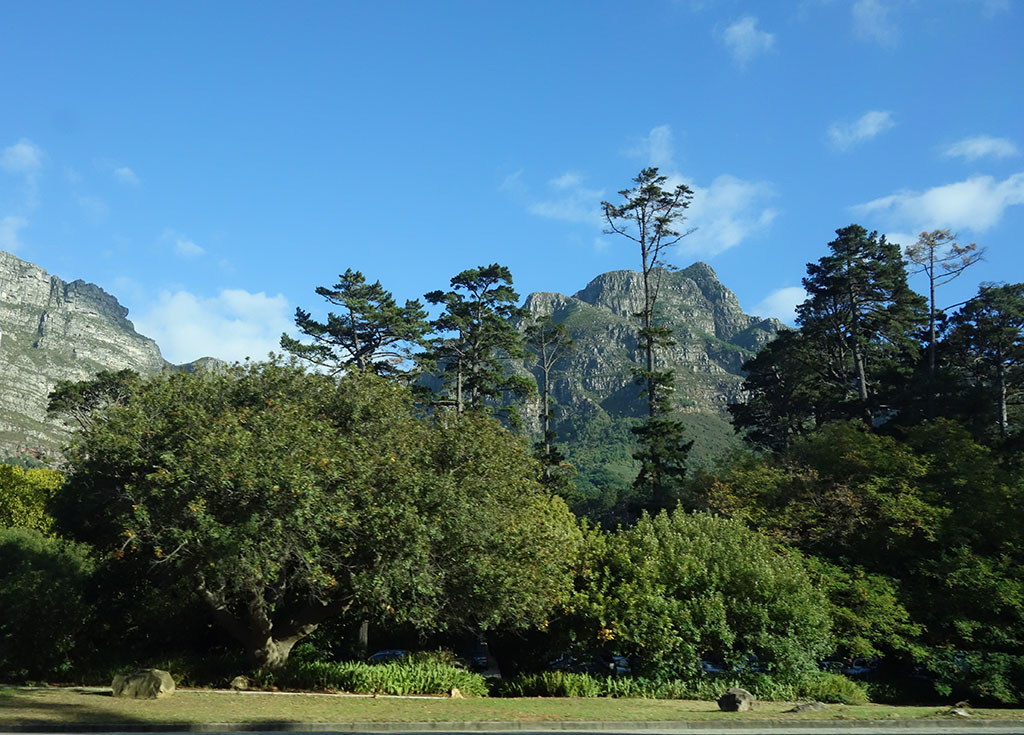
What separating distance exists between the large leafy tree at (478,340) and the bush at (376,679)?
2539 centimetres

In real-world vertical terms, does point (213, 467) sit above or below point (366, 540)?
above

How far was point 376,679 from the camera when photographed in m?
20.5

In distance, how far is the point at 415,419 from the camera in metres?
23.5

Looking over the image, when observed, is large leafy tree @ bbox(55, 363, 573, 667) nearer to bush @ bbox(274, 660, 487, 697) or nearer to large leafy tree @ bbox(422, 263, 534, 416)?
bush @ bbox(274, 660, 487, 697)

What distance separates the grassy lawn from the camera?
15172 mm

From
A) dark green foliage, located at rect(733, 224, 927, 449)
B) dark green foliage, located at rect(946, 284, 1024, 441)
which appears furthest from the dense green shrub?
dark green foliage, located at rect(946, 284, 1024, 441)

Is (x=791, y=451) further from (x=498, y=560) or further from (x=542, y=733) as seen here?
(x=542, y=733)

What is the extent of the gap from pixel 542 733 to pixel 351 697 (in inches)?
250

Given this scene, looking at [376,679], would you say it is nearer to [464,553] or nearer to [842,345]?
[464,553]

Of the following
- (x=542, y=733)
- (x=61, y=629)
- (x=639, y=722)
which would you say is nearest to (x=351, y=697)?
(x=542, y=733)

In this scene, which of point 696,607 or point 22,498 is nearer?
point 696,607

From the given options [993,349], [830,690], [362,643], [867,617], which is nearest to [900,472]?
[867,617]

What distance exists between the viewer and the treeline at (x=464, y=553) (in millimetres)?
17984

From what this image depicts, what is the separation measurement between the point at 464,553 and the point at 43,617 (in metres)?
13.7
